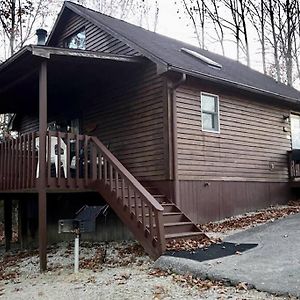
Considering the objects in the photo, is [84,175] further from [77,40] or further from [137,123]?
[77,40]

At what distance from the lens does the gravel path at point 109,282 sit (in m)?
5.46

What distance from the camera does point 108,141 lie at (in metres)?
11.8

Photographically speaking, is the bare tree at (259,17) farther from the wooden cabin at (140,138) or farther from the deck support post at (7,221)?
the deck support post at (7,221)

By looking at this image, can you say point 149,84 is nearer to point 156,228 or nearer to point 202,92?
point 202,92

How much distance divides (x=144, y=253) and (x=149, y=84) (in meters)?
4.43

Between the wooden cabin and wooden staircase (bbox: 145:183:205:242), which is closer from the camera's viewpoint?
wooden staircase (bbox: 145:183:205:242)

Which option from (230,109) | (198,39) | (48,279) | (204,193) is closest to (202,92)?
(230,109)

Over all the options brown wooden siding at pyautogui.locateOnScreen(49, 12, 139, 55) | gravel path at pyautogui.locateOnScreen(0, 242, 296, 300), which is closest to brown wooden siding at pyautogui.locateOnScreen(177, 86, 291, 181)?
brown wooden siding at pyautogui.locateOnScreen(49, 12, 139, 55)

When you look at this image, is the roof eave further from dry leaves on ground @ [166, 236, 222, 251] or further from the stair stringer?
dry leaves on ground @ [166, 236, 222, 251]

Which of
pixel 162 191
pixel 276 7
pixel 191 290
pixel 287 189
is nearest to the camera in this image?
pixel 191 290

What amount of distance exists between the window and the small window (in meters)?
5.21

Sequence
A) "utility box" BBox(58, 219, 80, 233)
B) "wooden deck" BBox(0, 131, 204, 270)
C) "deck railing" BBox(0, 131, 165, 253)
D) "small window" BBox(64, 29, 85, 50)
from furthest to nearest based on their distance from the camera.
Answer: "small window" BBox(64, 29, 85, 50)
"deck railing" BBox(0, 131, 165, 253)
"wooden deck" BBox(0, 131, 204, 270)
"utility box" BBox(58, 219, 80, 233)

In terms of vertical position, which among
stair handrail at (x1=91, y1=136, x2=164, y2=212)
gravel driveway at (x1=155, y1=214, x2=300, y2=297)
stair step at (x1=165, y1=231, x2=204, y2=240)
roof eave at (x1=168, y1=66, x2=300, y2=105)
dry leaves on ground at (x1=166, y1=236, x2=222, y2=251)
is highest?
roof eave at (x1=168, y1=66, x2=300, y2=105)

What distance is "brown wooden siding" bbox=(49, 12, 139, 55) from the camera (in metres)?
12.0
